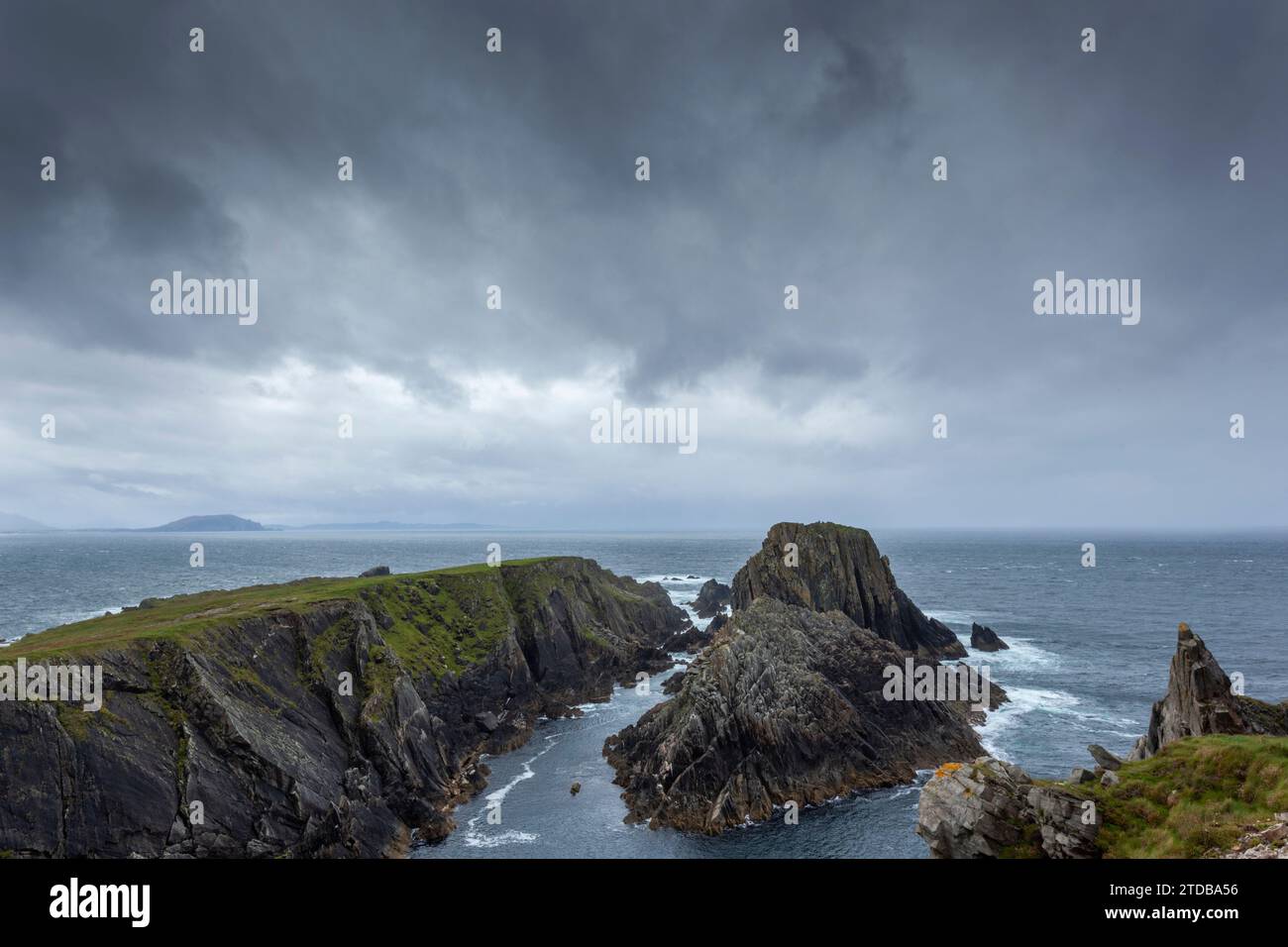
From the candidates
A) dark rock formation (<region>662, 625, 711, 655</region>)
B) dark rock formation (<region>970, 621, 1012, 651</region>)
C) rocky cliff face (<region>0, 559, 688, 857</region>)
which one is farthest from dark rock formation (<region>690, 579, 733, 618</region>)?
rocky cliff face (<region>0, 559, 688, 857</region>)

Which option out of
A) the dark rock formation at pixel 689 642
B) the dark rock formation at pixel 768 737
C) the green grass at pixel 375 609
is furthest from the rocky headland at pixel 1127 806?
the dark rock formation at pixel 689 642

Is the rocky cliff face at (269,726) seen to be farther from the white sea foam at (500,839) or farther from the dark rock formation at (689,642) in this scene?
the dark rock formation at (689,642)

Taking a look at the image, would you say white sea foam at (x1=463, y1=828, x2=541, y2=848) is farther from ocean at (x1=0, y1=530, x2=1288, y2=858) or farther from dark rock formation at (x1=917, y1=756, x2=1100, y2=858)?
dark rock formation at (x1=917, y1=756, x2=1100, y2=858)

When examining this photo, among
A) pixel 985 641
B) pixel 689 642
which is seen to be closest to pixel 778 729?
pixel 689 642

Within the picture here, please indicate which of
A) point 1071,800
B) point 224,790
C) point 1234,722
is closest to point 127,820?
point 224,790
